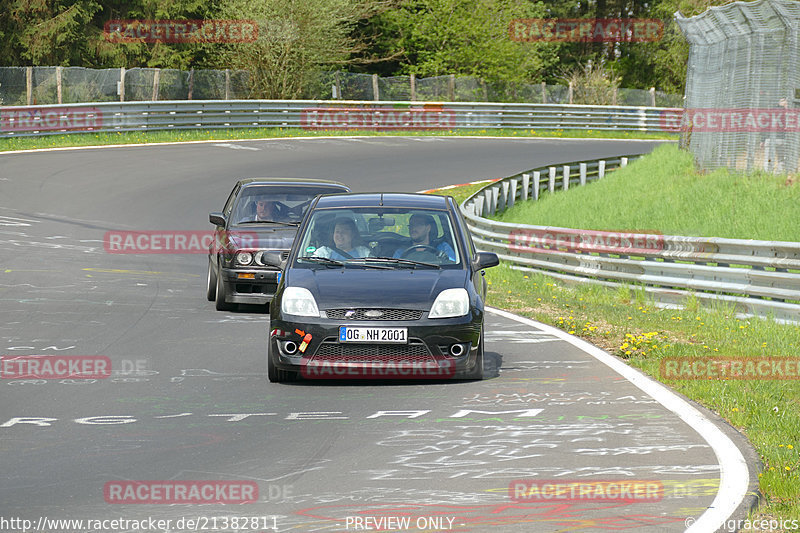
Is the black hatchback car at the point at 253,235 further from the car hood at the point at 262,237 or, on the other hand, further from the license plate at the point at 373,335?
the license plate at the point at 373,335

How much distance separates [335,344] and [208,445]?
2130 mm

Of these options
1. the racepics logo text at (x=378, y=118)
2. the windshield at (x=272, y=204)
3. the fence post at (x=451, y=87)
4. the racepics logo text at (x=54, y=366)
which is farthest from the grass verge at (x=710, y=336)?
the fence post at (x=451, y=87)

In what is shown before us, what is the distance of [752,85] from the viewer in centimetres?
2158

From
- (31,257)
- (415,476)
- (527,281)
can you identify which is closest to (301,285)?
(415,476)

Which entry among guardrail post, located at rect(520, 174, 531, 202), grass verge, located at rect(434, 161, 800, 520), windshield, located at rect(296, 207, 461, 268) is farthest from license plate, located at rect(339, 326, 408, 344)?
guardrail post, located at rect(520, 174, 531, 202)

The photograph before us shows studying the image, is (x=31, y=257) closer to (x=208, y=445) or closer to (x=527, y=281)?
(x=527, y=281)

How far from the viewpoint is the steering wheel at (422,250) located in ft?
33.8

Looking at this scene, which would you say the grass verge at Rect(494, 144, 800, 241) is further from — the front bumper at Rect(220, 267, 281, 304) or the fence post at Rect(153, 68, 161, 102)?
the fence post at Rect(153, 68, 161, 102)

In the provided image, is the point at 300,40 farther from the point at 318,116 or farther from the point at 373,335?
the point at 373,335

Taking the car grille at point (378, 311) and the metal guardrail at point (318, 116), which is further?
the metal guardrail at point (318, 116)

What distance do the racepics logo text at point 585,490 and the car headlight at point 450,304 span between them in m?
3.05

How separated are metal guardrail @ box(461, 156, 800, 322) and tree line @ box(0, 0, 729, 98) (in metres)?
26.3

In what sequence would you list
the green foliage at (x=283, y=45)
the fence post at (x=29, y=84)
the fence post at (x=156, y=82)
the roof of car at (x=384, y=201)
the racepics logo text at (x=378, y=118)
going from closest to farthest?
1. the roof of car at (x=384, y=201)
2. the fence post at (x=29, y=84)
3. the fence post at (x=156, y=82)
4. the racepics logo text at (x=378, y=118)
5. the green foliage at (x=283, y=45)

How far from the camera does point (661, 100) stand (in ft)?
196
